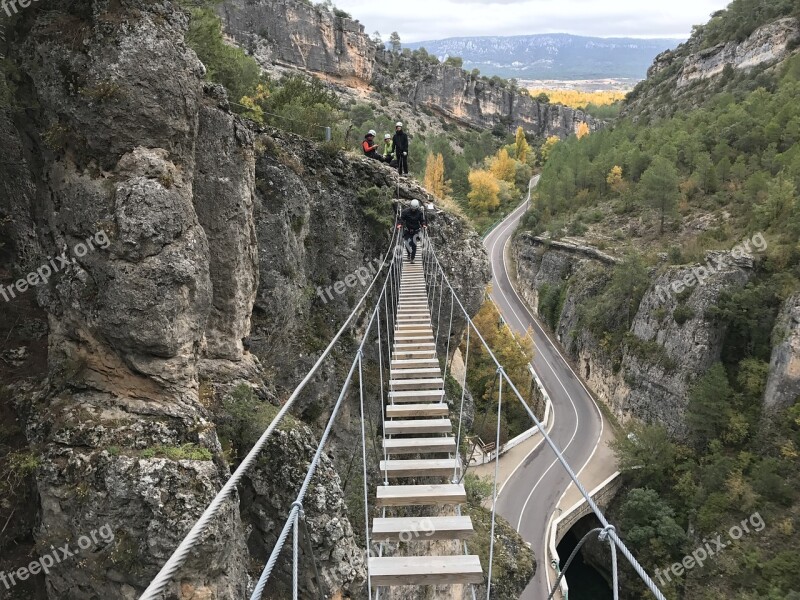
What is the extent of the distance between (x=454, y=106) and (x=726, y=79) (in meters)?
43.2

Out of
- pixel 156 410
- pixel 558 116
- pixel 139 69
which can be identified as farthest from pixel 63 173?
pixel 558 116

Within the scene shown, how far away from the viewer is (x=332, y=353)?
986 centimetres

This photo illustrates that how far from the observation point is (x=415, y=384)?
6555 mm

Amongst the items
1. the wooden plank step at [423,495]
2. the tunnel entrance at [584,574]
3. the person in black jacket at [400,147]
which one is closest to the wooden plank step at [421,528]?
the wooden plank step at [423,495]

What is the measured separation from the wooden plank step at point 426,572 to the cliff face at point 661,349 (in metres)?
23.1

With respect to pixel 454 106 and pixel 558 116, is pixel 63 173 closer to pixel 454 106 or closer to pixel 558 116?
pixel 454 106

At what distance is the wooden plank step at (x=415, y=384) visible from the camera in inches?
256

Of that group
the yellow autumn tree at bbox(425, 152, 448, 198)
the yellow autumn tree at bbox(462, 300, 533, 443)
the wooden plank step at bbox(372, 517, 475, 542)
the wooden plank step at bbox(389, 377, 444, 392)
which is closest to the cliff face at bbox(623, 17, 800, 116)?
the yellow autumn tree at bbox(425, 152, 448, 198)

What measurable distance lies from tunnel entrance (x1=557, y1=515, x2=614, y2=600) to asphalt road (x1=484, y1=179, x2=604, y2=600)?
2458mm

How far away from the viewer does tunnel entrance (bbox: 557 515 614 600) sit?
70.1 feet

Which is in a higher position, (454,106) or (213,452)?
(454,106)

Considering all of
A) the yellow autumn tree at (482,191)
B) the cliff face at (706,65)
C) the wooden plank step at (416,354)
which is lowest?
the wooden plank step at (416,354)

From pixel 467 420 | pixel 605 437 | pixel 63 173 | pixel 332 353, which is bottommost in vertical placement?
pixel 605 437

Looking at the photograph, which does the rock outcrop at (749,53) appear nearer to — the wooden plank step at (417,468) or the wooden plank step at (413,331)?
the wooden plank step at (413,331)
